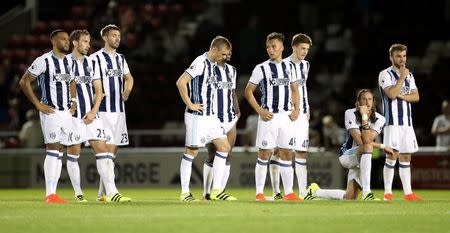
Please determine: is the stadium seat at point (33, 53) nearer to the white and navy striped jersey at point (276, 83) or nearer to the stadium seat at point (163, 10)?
the stadium seat at point (163, 10)

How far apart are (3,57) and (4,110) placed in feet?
7.50

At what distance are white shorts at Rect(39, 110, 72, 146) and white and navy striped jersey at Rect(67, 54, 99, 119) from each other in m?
0.34

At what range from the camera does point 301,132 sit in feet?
47.0

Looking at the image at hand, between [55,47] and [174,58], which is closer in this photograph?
[55,47]

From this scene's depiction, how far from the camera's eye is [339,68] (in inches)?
920

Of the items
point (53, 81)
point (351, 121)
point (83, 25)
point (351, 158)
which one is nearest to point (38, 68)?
point (53, 81)

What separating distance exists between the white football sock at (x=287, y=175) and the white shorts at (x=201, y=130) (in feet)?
2.88

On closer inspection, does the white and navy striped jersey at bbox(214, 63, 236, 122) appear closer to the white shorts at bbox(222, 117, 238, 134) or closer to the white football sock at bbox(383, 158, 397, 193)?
the white shorts at bbox(222, 117, 238, 134)

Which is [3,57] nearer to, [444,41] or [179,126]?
[179,126]

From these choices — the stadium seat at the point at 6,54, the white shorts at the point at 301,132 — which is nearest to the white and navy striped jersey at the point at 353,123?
the white shorts at the point at 301,132

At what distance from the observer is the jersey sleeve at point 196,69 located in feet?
45.6

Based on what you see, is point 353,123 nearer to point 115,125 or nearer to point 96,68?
point 115,125

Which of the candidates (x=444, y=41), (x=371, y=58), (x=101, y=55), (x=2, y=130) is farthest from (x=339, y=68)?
(x=101, y=55)

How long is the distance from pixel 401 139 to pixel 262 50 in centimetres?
918
